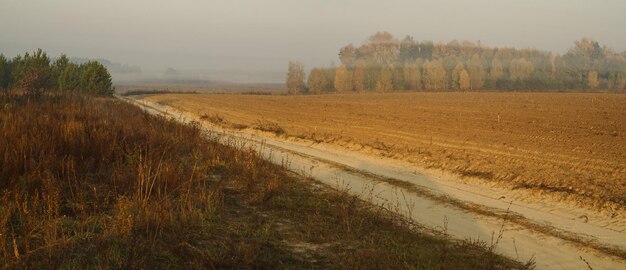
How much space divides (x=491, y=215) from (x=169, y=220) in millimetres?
7269

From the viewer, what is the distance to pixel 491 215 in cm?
1066

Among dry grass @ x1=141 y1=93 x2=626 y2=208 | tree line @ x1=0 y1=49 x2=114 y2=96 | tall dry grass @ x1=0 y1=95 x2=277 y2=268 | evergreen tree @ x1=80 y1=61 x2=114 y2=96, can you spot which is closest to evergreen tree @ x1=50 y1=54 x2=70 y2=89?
tree line @ x1=0 y1=49 x2=114 y2=96

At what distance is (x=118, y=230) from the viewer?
690 cm

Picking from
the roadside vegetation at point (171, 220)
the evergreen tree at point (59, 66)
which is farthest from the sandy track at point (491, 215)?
the evergreen tree at point (59, 66)

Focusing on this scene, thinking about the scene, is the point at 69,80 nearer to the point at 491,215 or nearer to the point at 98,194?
the point at 98,194

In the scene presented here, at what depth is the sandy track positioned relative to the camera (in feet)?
27.1

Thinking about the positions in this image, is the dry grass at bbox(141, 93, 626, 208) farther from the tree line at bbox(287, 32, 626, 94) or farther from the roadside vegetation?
the tree line at bbox(287, 32, 626, 94)

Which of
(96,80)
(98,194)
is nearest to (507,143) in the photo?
(98,194)

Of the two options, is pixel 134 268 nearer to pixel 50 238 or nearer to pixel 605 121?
pixel 50 238

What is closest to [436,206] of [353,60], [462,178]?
[462,178]

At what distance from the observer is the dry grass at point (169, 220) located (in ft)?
20.6

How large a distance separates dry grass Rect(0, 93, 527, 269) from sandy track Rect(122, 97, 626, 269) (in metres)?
1.01

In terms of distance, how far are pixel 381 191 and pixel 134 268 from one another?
8.54m

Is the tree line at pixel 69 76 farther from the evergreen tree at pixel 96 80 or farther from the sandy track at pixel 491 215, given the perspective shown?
the sandy track at pixel 491 215
